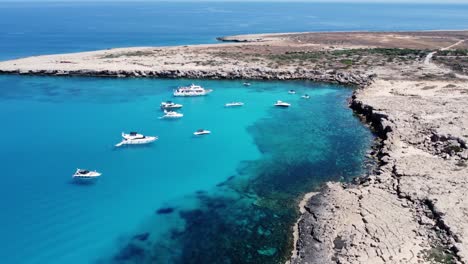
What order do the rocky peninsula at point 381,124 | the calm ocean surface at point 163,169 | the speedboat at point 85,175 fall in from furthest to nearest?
1. the speedboat at point 85,175
2. the calm ocean surface at point 163,169
3. the rocky peninsula at point 381,124

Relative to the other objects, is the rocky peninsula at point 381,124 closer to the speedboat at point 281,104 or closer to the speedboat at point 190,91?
the speedboat at point 281,104

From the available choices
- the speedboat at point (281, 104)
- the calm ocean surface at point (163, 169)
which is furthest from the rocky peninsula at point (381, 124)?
the speedboat at point (281, 104)

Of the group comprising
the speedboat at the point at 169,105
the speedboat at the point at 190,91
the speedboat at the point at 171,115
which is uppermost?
the speedboat at the point at 190,91

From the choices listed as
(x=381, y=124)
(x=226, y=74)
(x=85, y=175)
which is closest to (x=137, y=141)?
(x=85, y=175)

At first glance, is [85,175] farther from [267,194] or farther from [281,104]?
[281,104]

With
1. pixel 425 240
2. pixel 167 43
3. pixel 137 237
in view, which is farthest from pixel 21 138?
pixel 167 43

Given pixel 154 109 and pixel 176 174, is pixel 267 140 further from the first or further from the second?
pixel 154 109

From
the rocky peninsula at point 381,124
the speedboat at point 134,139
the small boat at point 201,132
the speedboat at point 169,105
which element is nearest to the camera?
the rocky peninsula at point 381,124
